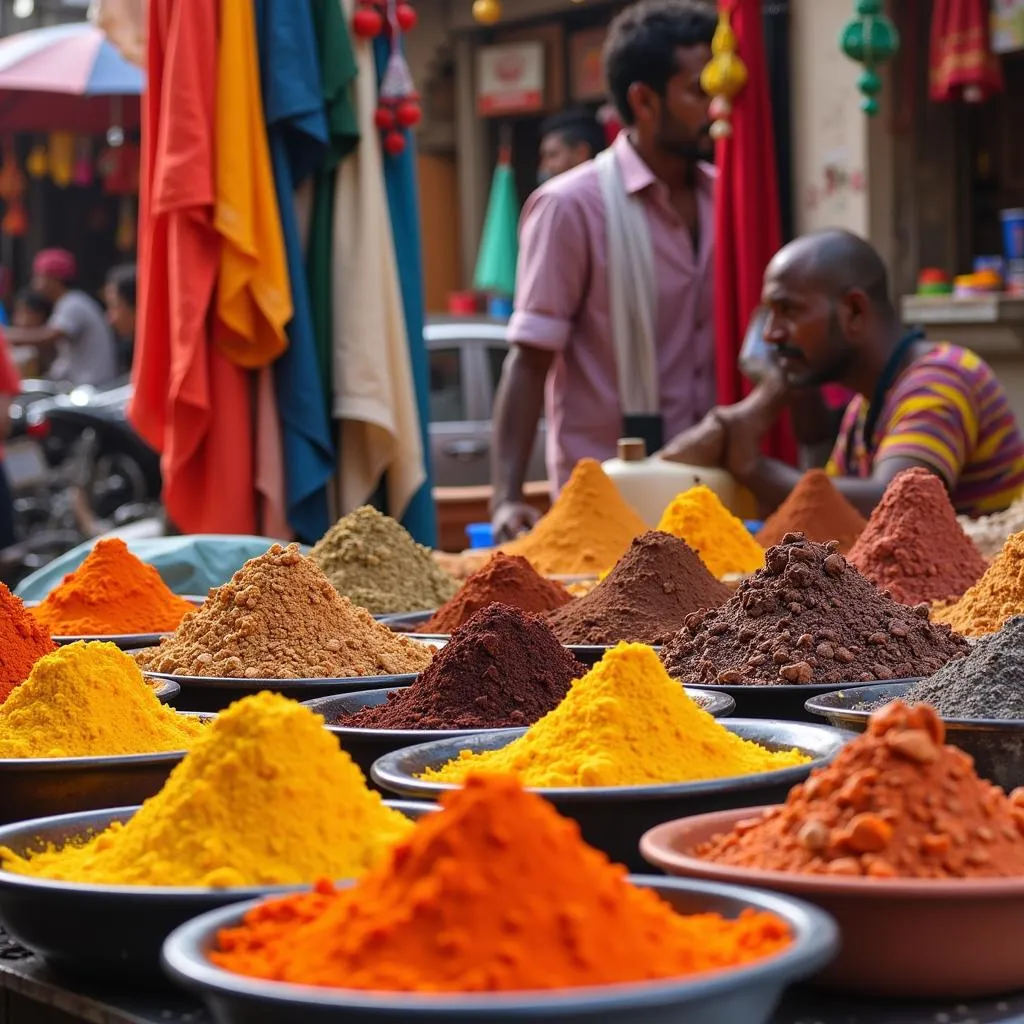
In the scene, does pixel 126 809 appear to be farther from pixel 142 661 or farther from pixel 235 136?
pixel 235 136

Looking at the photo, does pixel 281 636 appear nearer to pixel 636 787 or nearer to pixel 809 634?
pixel 809 634

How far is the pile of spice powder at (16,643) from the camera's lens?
1.44 m

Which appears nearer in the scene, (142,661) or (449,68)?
(142,661)

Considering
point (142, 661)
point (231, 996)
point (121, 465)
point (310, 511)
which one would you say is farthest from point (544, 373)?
point (121, 465)

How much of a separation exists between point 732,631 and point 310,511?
1537 mm

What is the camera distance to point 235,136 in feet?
9.00

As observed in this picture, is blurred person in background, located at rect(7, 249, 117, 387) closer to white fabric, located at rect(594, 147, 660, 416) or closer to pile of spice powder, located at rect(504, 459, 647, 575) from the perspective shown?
white fabric, located at rect(594, 147, 660, 416)

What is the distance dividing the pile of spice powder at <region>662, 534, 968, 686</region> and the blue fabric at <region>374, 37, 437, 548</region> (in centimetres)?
156

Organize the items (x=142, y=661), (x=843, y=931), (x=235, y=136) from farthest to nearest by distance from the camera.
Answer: (x=235, y=136) < (x=142, y=661) < (x=843, y=931)

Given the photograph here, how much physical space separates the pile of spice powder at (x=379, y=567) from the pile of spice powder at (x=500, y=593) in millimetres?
171

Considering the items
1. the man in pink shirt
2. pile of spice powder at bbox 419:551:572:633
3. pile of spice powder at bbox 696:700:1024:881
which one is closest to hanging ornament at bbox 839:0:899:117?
the man in pink shirt

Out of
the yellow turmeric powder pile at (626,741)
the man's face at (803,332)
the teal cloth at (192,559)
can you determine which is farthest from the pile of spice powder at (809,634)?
the man's face at (803,332)

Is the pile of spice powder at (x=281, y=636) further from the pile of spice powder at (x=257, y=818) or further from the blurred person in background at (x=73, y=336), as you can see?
the blurred person in background at (x=73, y=336)

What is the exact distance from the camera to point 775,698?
1.36m
